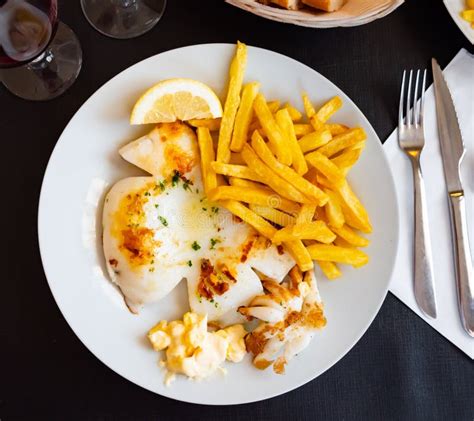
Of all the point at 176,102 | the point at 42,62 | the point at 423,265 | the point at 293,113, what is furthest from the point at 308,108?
the point at 42,62

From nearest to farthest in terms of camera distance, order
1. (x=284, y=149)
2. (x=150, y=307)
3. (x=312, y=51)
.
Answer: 1. (x=284, y=149)
2. (x=150, y=307)
3. (x=312, y=51)

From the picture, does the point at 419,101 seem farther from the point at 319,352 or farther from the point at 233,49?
the point at 319,352

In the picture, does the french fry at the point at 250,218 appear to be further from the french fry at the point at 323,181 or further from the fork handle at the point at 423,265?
the fork handle at the point at 423,265

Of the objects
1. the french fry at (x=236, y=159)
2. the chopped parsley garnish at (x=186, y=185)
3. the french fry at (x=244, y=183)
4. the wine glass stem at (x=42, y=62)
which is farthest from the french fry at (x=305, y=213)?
the wine glass stem at (x=42, y=62)

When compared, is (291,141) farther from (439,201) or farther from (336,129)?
(439,201)

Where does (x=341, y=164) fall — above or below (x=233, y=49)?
below

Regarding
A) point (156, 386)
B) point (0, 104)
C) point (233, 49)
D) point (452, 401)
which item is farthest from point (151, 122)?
point (452, 401)
